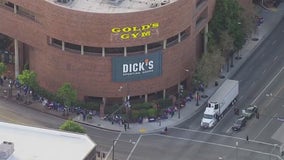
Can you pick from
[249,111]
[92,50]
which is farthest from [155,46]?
[249,111]

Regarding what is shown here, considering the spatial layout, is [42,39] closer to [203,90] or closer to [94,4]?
[94,4]

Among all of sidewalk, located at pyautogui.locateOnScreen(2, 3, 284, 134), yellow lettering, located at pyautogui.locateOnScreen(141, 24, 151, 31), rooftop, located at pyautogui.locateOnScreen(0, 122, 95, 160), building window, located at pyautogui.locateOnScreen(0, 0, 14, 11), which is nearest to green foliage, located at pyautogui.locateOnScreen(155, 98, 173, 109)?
sidewalk, located at pyautogui.locateOnScreen(2, 3, 284, 134)

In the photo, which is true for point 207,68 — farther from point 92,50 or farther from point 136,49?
point 92,50

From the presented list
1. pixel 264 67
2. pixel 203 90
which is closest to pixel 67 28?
pixel 203 90

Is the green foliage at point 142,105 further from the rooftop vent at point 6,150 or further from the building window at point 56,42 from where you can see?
the rooftop vent at point 6,150

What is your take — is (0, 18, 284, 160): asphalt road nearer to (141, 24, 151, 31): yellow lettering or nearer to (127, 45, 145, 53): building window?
(127, 45, 145, 53): building window
